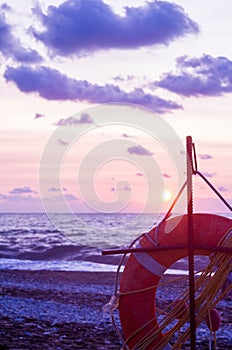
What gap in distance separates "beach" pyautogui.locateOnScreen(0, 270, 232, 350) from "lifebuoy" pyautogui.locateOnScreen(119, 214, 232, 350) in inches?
103

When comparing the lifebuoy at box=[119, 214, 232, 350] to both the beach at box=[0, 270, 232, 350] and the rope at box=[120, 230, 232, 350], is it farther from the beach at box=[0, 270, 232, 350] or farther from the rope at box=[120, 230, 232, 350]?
the beach at box=[0, 270, 232, 350]

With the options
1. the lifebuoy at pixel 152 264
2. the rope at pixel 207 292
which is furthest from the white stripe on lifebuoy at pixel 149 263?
the rope at pixel 207 292

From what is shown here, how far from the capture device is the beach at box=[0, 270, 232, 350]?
8430mm

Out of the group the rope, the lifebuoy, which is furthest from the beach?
the rope

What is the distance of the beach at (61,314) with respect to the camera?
8.43 m

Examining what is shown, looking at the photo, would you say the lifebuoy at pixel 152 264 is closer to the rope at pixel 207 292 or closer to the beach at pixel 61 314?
the rope at pixel 207 292

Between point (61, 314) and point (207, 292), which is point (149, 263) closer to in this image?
point (207, 292)

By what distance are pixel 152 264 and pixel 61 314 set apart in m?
5.36

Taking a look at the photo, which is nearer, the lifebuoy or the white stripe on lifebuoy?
the lifebuoy

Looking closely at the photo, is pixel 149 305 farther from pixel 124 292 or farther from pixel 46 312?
pixel 46 312

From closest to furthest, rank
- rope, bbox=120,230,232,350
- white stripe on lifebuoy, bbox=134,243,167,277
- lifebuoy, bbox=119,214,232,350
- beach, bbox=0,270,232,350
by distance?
1. rope, bbox=120,230,232,350
2. lifebuoy, bbox=119,214,232,350
3. white stripe on lifebuoy, bbox=134,243,167,277
4. beach, bbox=0,270,232,350

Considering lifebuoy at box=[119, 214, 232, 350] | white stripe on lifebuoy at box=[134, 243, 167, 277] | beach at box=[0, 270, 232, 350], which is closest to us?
lifebuoy at box=[119, 214, 232, 350]

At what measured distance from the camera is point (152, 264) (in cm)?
558

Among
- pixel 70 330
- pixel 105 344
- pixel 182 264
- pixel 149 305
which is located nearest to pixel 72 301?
pixel 70 330
